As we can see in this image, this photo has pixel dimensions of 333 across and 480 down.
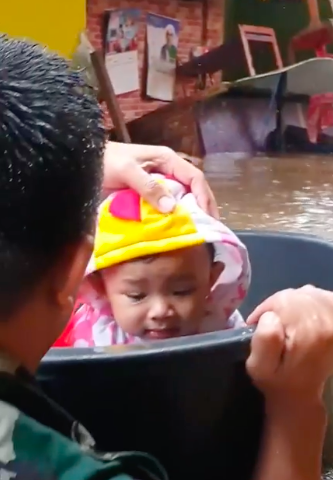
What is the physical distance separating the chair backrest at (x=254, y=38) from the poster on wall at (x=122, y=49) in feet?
2.19

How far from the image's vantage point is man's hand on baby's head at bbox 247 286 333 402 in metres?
0.51

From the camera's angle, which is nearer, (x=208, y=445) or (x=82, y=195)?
(x=82, y=195)

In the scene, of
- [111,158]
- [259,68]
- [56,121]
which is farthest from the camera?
[259,68]

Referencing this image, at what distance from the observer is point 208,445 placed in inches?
21.8

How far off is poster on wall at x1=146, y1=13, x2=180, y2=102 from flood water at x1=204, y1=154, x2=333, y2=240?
327mm

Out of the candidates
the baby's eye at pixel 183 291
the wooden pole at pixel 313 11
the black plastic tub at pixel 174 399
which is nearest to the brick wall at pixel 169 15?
the wooden pole at pixel 313 11

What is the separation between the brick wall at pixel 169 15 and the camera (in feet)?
8.96

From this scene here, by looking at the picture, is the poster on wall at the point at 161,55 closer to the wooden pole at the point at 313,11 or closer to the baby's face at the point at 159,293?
the wooden pole at the point at 313,11

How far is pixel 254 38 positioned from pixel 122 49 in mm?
825

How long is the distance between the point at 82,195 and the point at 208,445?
251mm

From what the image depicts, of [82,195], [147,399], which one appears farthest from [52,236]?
[147,399]

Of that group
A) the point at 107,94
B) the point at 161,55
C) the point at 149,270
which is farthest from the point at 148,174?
the point at 161,55

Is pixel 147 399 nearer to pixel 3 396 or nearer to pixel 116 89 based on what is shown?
pixel 3 396

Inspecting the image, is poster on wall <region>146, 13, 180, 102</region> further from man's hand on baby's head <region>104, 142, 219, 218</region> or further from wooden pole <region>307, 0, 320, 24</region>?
man's hand on baby's head <region>104, 142, 219, 218</region>
